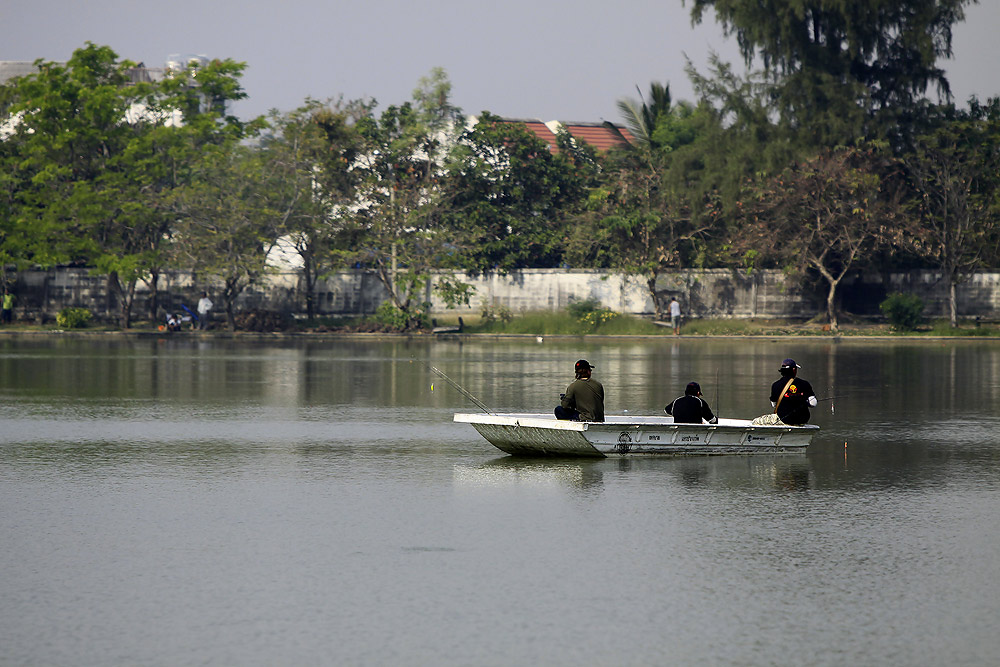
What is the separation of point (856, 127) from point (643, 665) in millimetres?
43453

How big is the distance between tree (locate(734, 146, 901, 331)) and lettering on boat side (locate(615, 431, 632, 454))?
32552mm

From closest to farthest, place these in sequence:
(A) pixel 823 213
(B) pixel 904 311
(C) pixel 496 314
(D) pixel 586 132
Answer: (B) pixel 904 311 < (A) pixel 823 213 < (C) pixel 496 314 < (D) pixel 586 132

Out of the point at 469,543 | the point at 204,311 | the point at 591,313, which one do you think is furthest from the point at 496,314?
the point at 469,543

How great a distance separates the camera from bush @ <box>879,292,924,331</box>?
4528cm

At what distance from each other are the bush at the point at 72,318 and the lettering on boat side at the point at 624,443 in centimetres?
3992

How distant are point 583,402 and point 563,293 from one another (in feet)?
120

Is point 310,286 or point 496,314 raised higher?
point 310,286

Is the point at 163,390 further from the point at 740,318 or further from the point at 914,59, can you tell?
the point at 914,59

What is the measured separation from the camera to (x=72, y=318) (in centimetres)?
4950

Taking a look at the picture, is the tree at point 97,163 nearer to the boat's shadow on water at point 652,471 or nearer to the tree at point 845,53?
the tree at point 845,53

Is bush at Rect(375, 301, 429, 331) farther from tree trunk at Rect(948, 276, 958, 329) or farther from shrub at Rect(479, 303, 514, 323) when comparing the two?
tree trunk at Rect(948, 276, 958, 329)

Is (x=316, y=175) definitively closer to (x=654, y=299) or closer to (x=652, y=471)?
(x=654, y=299)

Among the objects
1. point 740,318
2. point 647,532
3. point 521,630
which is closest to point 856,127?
point 740,318

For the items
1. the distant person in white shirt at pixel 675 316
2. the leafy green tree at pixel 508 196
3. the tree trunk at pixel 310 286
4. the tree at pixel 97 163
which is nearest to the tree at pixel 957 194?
the distant person in white shirt at pixel 675 316
